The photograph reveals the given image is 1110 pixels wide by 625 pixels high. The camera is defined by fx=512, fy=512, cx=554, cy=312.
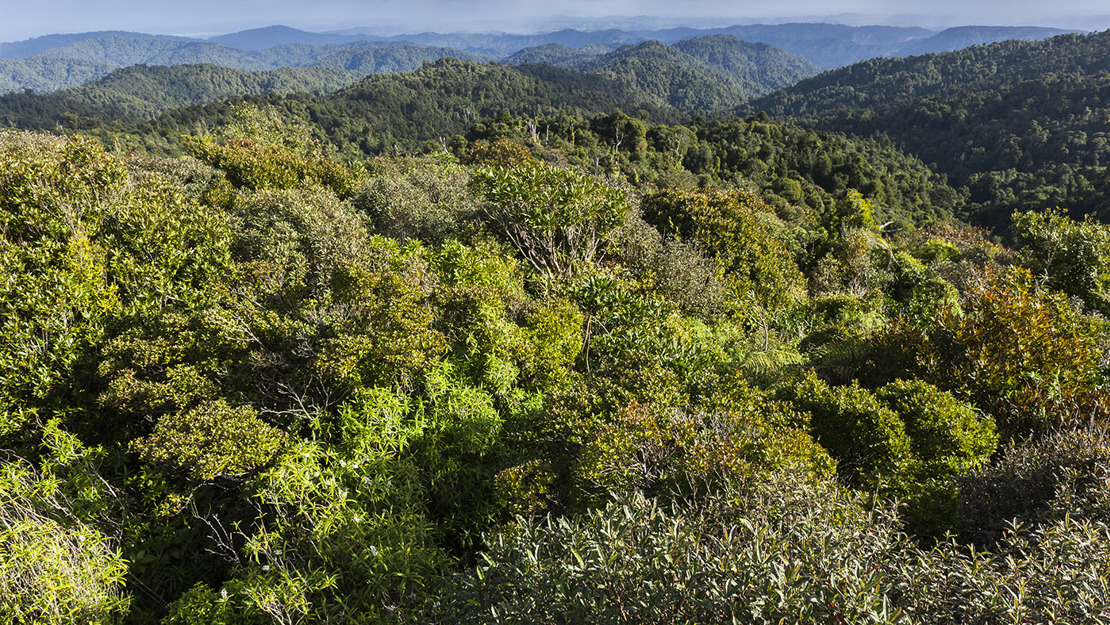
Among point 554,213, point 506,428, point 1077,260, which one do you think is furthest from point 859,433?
point 1077,260

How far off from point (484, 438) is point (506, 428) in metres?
0.62

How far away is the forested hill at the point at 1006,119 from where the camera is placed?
71.9m

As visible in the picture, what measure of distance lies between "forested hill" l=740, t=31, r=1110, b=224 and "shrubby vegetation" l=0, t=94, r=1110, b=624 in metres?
73.8

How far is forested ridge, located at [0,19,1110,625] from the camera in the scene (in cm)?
349

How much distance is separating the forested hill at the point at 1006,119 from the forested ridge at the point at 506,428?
73362mm

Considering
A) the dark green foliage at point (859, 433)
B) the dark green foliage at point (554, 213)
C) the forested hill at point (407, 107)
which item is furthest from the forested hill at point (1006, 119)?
the dark green foliage at point (859, 433)

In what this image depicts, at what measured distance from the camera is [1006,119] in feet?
329

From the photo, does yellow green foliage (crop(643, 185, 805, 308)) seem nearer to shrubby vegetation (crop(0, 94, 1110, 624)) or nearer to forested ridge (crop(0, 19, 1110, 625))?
forested ridge (crop(0, 19, 1110, 625))

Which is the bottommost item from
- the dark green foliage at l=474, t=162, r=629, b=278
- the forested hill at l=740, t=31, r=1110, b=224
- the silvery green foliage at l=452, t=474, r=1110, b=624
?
the silvery green foliage at l=452, t=474, r=1110, b=624

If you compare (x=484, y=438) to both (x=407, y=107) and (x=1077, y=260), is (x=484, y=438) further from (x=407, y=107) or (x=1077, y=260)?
(x=407, y=107)

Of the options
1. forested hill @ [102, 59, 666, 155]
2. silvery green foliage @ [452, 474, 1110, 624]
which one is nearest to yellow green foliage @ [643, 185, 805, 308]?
silvery green foliage @ [452, 474, 1110, 624]

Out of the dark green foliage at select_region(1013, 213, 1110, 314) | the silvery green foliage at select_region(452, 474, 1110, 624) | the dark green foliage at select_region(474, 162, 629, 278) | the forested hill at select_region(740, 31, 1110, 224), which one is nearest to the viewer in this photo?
the silvery green foliage at select_region(452, 474, 1110, 624)

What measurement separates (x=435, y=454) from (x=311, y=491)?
153cm

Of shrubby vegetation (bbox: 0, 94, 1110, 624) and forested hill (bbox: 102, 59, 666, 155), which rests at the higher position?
forested hill (bbox: 102, 59, 666, 155)
